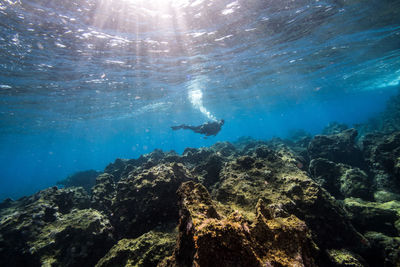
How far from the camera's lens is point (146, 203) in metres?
4.71

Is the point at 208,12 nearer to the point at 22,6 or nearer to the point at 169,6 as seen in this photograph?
the point at 169,6

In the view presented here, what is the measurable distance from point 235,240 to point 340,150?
1195 centimetres

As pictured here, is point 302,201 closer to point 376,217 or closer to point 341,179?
point 376,217

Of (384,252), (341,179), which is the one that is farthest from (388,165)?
(384,252)

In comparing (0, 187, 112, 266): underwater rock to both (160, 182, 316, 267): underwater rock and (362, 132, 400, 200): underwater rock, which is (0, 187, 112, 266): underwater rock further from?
(362, 132, 400, 200): underwater rock

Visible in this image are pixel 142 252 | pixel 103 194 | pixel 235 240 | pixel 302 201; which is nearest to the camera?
pixel 235 240

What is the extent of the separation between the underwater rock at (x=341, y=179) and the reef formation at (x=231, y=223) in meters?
0.03

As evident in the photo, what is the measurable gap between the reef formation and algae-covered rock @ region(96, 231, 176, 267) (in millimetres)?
17

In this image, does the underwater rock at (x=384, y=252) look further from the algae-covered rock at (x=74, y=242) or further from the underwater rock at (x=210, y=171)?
the algae-covered rock at (x=74, y=242)

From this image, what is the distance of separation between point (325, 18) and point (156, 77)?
15.5m

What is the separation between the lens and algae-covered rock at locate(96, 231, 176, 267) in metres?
3.15

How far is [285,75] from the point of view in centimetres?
2606

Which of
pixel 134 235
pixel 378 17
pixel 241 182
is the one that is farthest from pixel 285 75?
pixel 134 235

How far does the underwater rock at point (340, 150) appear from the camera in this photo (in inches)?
404
